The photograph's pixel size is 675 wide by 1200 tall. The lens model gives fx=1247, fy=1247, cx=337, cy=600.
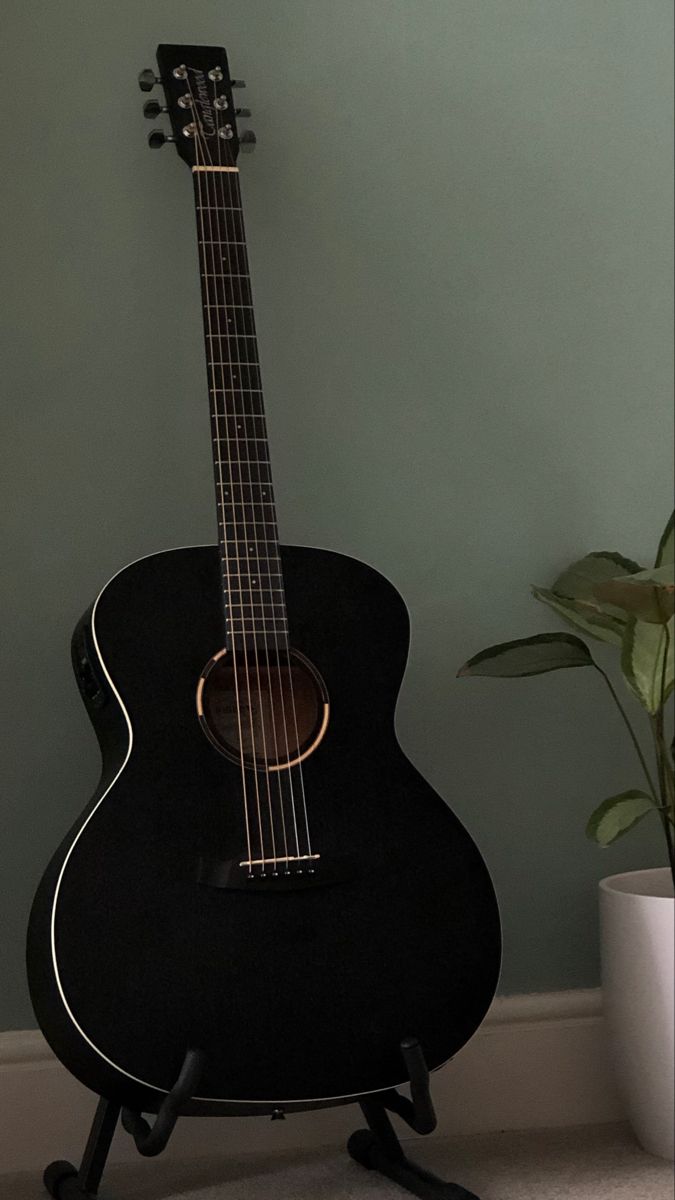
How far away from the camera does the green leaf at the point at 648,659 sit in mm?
1327

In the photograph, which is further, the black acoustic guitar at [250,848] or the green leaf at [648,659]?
the green leaf at [648,659]

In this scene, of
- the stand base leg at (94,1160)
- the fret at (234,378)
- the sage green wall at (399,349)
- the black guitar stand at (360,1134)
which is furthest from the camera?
the sage green wall at (399,349)

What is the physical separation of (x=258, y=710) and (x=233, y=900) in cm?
19

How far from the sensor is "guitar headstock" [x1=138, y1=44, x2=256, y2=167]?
143 centimetres

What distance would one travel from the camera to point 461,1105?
153cm

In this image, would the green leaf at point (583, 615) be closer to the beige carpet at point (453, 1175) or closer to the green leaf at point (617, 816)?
the green leaf at point (617, 816)

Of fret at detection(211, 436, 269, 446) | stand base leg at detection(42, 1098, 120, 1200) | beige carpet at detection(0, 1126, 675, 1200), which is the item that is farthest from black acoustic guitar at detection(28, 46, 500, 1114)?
beige carpet at detection(0, 1126, 675, 1200)

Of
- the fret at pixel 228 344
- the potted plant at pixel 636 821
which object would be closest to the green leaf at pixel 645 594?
the potted plant at pixel 636 821

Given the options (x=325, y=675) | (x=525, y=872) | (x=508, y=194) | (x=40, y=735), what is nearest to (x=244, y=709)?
(x=325, y=675)

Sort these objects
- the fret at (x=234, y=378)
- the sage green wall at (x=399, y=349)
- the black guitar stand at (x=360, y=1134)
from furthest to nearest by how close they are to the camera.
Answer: the sage green wall at (x=399, y=349) → the fret at (x=234, y=378) → the black guitar stand at (x=360, y=1134)

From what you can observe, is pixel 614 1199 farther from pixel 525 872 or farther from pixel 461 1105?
pixel 525 872

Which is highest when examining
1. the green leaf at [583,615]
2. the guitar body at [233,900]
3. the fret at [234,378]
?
the fret at [234,378]

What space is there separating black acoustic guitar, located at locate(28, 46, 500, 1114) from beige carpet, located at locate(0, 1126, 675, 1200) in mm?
207

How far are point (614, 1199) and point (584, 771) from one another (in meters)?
0.52
